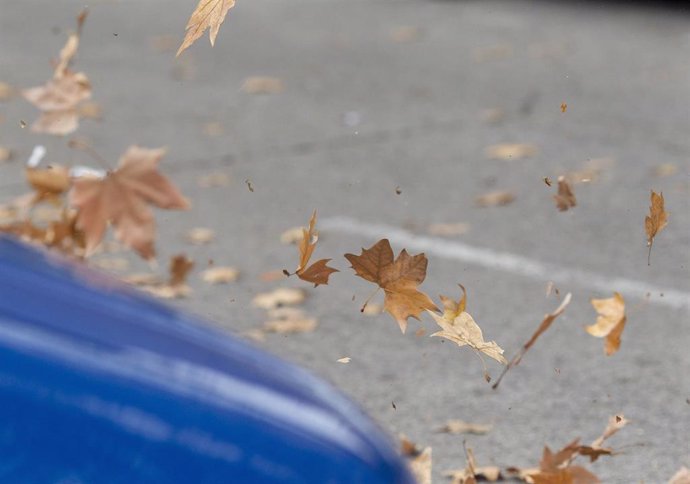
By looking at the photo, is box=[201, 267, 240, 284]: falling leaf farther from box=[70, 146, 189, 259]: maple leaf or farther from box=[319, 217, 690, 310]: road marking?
box=[70, 146, 189, 259]: maple leaf

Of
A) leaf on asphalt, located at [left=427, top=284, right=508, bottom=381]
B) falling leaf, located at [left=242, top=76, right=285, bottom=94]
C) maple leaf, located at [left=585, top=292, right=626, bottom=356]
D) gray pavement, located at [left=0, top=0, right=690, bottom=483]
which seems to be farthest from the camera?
falling leaf, located at [left=242, top=76, right=285, bottom=94]

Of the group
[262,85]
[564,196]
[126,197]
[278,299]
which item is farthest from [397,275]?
[262,85]

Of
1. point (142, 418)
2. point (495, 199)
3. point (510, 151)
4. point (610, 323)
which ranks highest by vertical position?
point (510, 151)

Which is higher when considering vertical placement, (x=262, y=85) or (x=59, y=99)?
(x=262, y=85)

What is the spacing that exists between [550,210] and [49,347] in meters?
4.75

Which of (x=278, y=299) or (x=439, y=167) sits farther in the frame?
(x=439, y=167)

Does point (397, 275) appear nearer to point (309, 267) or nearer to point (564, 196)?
point (309, 267)

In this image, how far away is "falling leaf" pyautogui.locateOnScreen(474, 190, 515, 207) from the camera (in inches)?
240

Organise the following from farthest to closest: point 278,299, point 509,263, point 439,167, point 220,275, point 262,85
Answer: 1. point 262,85
2. point 439,167
3. point 509,263
4. point 220,275
5. point 278,299

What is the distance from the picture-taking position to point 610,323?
3.27 meters

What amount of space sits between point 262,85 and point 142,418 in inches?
289

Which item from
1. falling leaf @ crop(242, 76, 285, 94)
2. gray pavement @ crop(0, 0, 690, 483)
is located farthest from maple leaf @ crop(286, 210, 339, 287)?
falling leaf @ crop(242, 76, 285, 94)

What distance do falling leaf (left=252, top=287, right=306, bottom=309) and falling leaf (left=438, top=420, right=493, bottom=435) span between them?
4.04 feet

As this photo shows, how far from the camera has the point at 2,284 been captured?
1.54 meters
